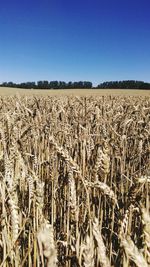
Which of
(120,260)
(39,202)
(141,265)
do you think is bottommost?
(120,260)

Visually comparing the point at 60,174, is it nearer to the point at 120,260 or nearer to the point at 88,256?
the point at 120,260

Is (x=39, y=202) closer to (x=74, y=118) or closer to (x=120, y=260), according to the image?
(x=120, y=260)

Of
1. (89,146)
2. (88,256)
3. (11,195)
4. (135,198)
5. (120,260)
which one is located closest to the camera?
(88,256)

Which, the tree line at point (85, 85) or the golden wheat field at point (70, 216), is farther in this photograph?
the tree line at point (85, 85)

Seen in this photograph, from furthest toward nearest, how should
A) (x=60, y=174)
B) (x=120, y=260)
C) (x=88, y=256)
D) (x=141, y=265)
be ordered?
(x=60, y=174) < (x=120, y=260) < (x=88, y=256) < (x=141, y=265)

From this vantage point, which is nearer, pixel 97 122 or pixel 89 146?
pixel 89 146

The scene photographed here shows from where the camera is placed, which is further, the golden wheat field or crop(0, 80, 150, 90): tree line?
crop(0, 80, 150, 90): tree line

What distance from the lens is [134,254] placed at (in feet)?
1.50

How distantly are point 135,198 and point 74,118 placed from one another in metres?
2.78

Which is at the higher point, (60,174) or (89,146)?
(89,146)

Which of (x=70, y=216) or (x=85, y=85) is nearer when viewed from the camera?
(x=70, y=216)

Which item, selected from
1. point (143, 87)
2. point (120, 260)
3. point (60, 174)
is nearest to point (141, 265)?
point (120, 260)

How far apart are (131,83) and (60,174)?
217 feet

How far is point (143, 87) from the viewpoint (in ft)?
208
